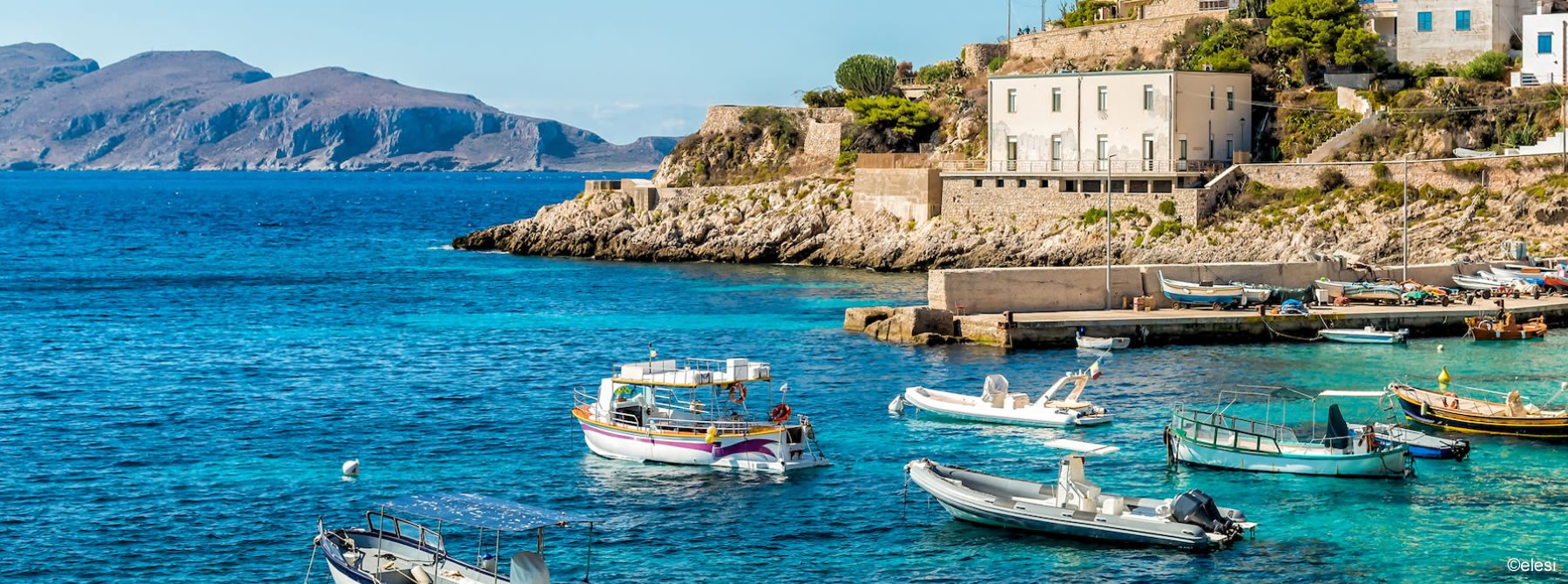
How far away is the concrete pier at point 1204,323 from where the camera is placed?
57.5m

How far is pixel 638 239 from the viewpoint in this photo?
99.1 meters

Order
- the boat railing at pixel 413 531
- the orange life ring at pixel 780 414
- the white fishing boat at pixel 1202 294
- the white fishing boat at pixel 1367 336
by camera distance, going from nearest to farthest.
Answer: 1. the boat railing at pixel 413 531
2. the orange life ring at pixel 780 414
3. the white fishing boat at pixel 1367 336
4. the white fishing boat at pixel 1202 294

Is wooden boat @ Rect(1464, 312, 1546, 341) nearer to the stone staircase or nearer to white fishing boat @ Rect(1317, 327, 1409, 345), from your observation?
white fishing boat @ Rect(1317, 327, 1409, 345)

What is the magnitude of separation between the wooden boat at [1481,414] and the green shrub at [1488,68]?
134 ft

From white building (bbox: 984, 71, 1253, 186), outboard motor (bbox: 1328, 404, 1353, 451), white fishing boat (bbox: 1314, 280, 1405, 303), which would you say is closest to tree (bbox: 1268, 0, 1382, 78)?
white building (bbox: 984, 71, 1253, 186)

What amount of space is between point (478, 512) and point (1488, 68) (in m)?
64.0

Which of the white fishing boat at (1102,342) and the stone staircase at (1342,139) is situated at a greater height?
the stone staircase at (1342,139)

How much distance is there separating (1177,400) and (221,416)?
25.1 m

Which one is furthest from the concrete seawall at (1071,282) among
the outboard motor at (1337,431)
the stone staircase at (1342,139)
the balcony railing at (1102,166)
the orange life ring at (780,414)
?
the outboard motor at (1337,431)

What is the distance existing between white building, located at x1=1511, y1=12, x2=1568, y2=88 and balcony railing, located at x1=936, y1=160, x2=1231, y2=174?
45.2ft

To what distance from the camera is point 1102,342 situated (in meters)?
55.8

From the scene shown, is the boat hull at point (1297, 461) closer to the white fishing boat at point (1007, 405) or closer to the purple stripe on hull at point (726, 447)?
the white fishing boat at point (1007, 405)

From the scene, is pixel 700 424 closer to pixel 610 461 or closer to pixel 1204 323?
pixel 610 461

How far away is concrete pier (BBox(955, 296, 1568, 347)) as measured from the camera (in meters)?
57.5
